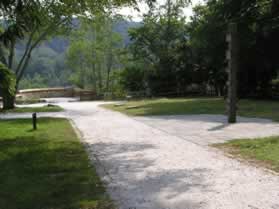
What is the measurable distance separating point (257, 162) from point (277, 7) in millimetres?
18957

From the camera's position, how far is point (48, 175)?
699 cm

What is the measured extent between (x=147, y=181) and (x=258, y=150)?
3.23 metres

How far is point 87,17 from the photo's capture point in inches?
898

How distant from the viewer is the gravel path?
5305 mm

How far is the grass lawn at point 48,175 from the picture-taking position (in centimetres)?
545

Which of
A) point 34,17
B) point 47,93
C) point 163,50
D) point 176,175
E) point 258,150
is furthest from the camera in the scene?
point 47,93

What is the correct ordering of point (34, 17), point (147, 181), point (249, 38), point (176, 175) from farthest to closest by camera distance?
point (249, 38) → point (34, 17) → point (176, 175) → point (147, 181)

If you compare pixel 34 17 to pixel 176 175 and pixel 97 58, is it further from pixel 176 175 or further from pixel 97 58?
pixel 97 58

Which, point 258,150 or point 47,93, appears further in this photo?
point 47,93

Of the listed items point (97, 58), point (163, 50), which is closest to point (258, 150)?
Result: point (163, 50)

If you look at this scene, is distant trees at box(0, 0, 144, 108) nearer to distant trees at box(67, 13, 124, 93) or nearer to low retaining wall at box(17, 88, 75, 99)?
low retaining wall at box(17, 88, 75, 99)

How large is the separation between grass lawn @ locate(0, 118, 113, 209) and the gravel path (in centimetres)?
27

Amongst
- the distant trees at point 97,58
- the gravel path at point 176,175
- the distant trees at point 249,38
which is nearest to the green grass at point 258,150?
the gravel path at point 176,175

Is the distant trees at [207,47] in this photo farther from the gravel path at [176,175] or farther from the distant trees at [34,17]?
the gravel path at [176,175]
